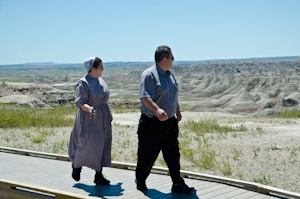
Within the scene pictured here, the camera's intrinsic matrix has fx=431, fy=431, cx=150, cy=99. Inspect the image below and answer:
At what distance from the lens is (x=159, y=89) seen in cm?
508

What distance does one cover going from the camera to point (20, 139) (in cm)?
1220

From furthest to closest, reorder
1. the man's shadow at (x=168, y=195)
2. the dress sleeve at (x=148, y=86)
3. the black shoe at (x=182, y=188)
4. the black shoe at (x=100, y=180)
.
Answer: the black shoe at (x=100, y=180)
the black shoe at (x=182, y=188)
the man's shadow at (x=168, y=195)
the dress sleeve at (x=148, y=86)

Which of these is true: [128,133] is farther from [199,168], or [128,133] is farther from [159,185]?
[159,185]

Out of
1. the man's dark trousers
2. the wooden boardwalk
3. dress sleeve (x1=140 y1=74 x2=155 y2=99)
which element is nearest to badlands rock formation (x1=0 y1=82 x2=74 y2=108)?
the wooden boardwalk

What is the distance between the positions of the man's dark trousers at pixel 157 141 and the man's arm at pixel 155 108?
0.91 ft

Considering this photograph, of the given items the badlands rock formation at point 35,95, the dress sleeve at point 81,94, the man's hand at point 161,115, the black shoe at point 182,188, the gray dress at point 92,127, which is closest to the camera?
the man's hand at point 161,115

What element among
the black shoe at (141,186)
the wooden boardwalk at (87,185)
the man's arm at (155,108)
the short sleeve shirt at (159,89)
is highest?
the short sleeve shirt at (159,89)

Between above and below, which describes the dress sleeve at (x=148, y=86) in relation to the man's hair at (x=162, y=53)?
below

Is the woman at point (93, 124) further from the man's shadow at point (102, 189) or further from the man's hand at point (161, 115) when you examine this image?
the man's hand at point (161, 115)

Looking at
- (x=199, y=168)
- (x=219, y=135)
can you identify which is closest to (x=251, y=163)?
(x=199, y=168)

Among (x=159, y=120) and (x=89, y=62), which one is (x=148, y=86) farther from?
(x=89, y=62)

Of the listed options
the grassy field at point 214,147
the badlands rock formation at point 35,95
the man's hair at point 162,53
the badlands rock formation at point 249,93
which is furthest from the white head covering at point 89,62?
the badlands rock formation at point 249,93

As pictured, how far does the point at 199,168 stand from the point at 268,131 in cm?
632

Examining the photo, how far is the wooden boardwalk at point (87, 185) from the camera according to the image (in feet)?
17.1
